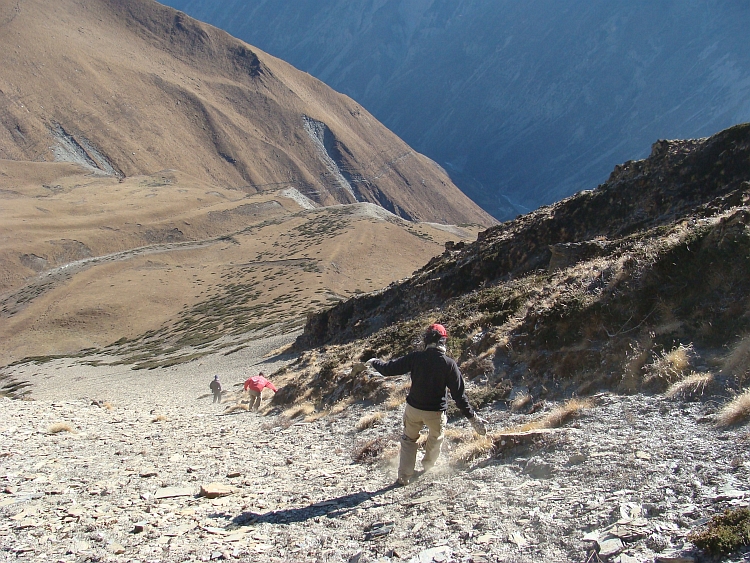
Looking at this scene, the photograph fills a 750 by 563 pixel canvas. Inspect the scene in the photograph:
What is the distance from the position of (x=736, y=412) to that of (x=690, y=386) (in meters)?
1.11

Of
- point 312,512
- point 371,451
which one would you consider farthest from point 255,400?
point 312,512

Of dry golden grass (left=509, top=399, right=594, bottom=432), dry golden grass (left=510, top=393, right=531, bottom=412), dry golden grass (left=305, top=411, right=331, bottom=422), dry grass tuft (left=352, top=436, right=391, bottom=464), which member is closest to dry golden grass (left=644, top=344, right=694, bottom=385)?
dry golden grass (left=509, top=399, right=594, bottom=432)

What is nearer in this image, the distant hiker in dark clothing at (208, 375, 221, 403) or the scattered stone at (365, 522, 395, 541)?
the scattered stone at (365, 522, 395, 541)

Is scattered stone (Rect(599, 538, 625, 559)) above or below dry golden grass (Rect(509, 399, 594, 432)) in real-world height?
below

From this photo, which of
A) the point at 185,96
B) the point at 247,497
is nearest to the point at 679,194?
the point at 247,497

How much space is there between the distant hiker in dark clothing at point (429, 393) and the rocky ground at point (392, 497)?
1.10 ft

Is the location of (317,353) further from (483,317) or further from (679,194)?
(679,194)

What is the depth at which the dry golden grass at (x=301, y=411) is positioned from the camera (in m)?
13.9

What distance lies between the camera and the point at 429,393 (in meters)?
6.89

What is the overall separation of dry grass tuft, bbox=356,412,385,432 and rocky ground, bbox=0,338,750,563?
130 millimetres

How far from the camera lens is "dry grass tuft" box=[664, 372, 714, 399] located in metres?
6.70

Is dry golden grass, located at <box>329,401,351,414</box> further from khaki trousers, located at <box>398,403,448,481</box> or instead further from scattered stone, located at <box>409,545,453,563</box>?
scattered stone, located at <box>409,545,453,563</box>

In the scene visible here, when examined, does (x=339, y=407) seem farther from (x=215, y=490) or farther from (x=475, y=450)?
(x=475, y=450)

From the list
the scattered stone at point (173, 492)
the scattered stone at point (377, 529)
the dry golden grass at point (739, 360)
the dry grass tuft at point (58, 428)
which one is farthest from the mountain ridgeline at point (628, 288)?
the dry grass tuft at point (58, 428)
